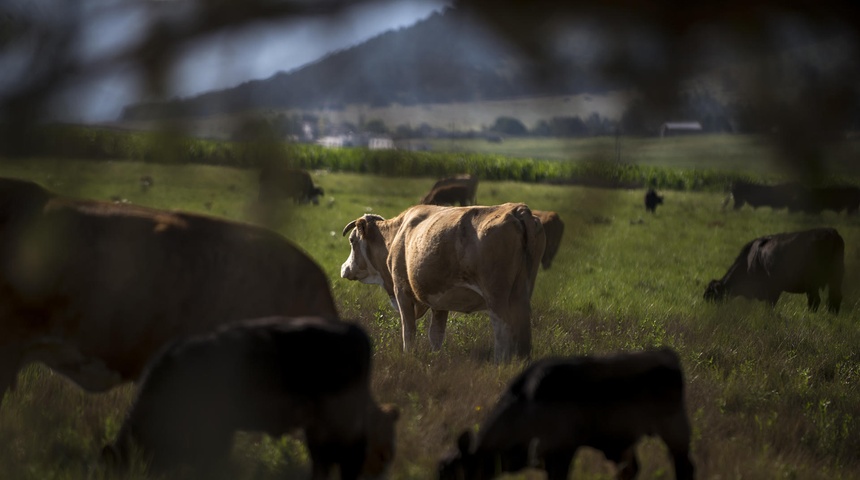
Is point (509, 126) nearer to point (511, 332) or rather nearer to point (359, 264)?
point (511, 332)

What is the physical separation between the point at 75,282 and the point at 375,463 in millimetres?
1543

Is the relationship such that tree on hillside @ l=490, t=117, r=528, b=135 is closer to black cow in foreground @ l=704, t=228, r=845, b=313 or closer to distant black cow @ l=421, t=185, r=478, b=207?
black cow in foreground @ l=704, t=228, r=845, b=313

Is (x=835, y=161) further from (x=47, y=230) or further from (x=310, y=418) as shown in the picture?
(x=47, y=230)

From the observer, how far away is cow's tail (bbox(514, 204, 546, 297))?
7645 mm

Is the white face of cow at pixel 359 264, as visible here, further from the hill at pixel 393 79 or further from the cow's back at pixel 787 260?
the hill at pixel 393 79

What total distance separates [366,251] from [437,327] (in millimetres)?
1390

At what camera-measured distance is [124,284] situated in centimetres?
411

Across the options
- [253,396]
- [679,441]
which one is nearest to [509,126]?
[253,396]

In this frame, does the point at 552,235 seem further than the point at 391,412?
Yes

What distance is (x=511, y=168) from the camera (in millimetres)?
2480

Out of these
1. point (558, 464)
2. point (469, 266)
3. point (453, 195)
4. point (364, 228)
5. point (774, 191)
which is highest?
point (774, 191)

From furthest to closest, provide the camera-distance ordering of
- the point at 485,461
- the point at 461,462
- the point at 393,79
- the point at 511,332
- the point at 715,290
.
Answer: the point at 715,290, the point at 511,332, the point at 461,462, the point at 485,461, the point at 393,79

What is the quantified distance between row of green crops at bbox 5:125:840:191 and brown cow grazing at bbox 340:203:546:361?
17.7 feet

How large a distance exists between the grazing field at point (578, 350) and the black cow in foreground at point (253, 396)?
0.90ft
